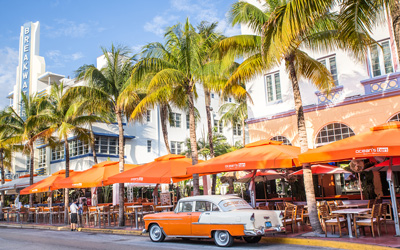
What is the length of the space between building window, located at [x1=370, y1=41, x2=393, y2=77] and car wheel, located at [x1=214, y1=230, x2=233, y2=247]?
1134 cm

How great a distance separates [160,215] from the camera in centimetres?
1252

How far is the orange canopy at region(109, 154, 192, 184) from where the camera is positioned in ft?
52.5

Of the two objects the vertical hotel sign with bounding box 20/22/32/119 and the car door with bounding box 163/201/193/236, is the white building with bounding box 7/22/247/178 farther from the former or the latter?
the car door with bounding box 163/201/193/236

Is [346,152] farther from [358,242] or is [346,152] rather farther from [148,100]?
[148,100]

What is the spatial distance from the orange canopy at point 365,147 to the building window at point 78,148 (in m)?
27.4

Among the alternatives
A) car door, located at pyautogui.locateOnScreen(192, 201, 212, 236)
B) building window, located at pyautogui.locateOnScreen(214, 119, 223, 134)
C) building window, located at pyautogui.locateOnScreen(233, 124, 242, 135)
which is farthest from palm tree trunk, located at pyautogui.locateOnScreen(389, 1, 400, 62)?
building window, located at pyautogui.locateOnScreen(233, 124, 242, 135)

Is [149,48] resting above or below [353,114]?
above

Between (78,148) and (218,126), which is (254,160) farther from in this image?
(218,126)

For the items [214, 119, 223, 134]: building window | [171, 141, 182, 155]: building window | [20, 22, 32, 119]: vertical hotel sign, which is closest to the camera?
[171, 141, 182, 155]: building window

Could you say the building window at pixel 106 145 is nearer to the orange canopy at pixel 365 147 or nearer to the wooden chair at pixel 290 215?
the wooden chair at pixel 290 215

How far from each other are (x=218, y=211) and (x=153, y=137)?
28.4 metres

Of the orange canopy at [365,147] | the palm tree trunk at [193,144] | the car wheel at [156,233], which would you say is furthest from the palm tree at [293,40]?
the car wheel at [156,233]

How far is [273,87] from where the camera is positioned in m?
21.1

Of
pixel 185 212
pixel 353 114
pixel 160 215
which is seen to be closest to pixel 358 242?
pixel 185 212
